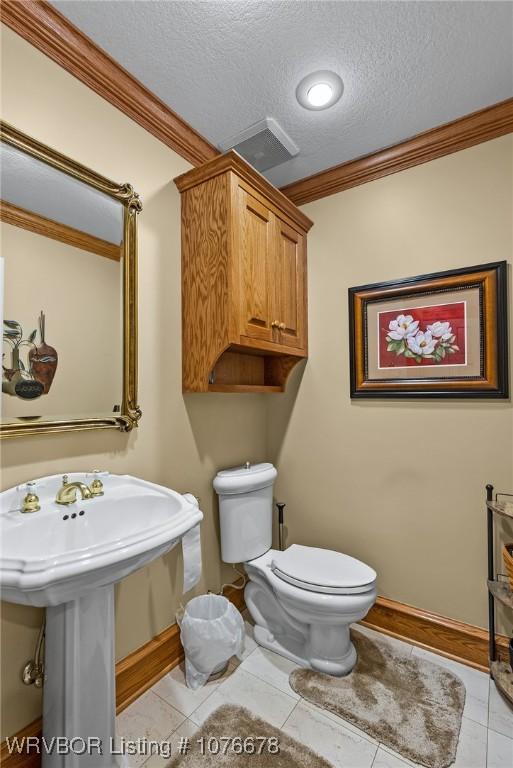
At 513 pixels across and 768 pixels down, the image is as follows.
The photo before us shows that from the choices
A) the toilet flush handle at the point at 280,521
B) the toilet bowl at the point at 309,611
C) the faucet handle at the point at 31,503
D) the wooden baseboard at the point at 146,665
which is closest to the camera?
the faucet handle at the point at 31,503

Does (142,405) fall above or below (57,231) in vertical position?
below

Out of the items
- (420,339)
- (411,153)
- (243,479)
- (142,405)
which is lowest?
(243,479)

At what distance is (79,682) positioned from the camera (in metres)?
1.07

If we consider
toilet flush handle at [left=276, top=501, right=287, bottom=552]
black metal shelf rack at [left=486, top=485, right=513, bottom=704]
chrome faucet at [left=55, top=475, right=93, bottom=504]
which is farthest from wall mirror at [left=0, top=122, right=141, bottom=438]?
black metal shelf rack at [left=486, top=485, right=513, bottom=704]

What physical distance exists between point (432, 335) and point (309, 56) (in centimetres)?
129

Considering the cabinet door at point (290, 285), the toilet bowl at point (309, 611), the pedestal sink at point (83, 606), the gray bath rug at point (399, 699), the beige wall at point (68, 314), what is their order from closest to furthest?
the pedestal sink at point (83, 606)
the beige wall at point (68, 314)
the gray bath rug at point (399, 699)
the toilet bowl at point (309, 611)
the cabinet door at point (290, 285)

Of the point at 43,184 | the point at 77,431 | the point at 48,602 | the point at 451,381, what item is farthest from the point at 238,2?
the point at 48,602

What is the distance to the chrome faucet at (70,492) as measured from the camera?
1.15 m

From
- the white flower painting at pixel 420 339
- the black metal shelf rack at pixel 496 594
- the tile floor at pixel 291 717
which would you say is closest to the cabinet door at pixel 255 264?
the white flower painting at pixel 420 339

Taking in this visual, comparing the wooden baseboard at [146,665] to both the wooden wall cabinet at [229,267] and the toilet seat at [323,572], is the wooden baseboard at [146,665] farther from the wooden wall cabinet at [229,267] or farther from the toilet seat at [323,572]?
the wooden wall cabinet at [229,267]

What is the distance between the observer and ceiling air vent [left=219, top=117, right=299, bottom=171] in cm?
173

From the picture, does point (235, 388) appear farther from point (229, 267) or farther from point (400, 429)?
point (400, 429)

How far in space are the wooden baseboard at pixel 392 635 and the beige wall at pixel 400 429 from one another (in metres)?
0.06

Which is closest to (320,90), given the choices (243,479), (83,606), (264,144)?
(264,144)
